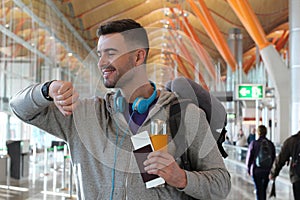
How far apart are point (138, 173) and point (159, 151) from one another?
0.19m

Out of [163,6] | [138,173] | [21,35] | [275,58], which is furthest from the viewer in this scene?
[163,6]

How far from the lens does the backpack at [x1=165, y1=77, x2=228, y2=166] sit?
2.06 meters

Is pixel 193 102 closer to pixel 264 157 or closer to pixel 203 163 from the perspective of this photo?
pixel 203 163

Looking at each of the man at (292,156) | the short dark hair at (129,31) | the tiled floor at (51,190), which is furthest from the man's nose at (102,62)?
the tiled floor at (51,190)

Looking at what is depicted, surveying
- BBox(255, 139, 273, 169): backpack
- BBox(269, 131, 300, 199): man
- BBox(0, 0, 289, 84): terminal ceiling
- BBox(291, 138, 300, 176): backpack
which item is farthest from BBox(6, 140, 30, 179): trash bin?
BBox(291, 138, 300, 176): backpack

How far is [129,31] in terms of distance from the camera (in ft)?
6.79

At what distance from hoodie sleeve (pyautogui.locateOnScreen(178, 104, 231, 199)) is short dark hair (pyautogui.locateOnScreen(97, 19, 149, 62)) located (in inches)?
11.7

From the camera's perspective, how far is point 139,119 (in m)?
2.07

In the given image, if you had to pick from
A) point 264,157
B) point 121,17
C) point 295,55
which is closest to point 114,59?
point 121,17

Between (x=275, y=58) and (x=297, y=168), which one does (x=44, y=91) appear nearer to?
(x=297, y=168)

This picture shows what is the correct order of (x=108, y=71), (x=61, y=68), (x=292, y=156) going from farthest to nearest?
(x=61, y=68)
(x=292, y=156)
(x=108, y=71)

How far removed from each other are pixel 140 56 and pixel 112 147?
334 millimetres

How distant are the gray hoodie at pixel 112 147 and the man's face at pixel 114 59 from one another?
0.14 meters

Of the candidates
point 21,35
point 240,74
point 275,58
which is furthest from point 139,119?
point 240,74
